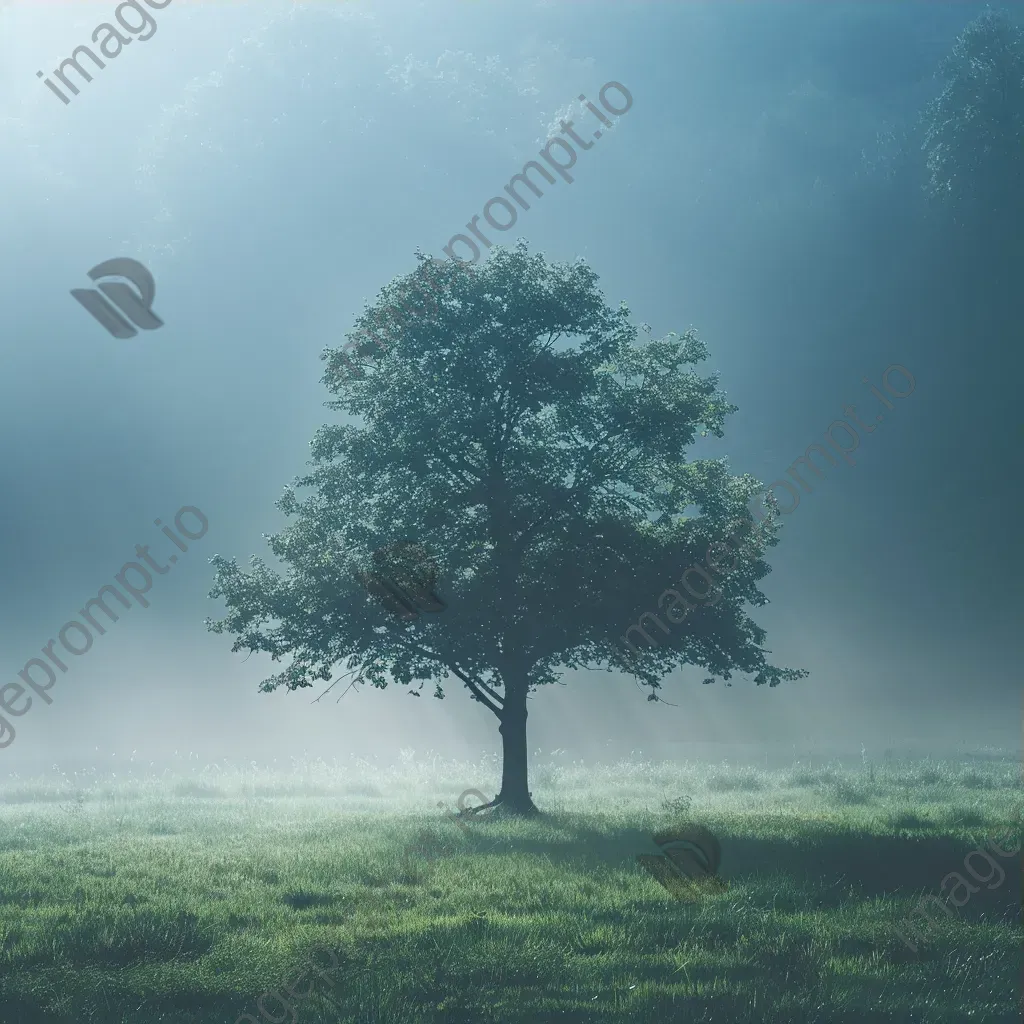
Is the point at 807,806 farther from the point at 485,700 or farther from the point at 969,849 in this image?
the point at 969,849

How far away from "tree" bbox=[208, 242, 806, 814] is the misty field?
4.94 metres

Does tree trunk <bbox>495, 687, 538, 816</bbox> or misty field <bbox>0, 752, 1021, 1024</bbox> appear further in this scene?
tree trunk <bbox>495, 687, 538, 816</bbox>

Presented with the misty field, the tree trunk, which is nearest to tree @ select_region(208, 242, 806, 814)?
the tree trunk

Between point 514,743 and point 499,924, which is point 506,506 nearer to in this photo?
point 514,743

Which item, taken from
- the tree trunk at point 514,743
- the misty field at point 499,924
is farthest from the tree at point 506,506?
the misty field at point 499,924

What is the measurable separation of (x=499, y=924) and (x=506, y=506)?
17.3m

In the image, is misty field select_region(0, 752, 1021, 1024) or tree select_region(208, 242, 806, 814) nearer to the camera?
misty field select_region(0, 752, 1021, 1024)

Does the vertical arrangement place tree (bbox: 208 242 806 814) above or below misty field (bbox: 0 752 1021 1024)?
above

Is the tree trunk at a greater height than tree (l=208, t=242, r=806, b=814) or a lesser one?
lesser

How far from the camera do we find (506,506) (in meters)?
30.5

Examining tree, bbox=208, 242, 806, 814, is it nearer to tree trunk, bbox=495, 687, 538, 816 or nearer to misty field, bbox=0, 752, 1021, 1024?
tree trunk, bbox=495, 687, 538, 816

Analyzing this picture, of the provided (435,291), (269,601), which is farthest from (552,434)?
(269,601)

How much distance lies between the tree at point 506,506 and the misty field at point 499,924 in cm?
494

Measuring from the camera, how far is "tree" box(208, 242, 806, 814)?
29.1m
